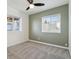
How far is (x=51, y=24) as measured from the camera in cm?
462

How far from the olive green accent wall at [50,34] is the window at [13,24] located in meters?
1.04

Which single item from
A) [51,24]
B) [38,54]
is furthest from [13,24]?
[38,54]

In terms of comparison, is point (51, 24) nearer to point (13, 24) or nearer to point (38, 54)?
point (38, 54)

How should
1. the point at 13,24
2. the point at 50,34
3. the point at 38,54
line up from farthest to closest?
the point at 13,24, the point at 50,34, the point at 38,54

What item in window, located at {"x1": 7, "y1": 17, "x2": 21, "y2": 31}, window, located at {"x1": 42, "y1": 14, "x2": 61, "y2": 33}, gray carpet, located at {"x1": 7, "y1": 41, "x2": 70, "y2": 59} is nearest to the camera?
gray carpet, located at {"x1": 7, "y1": 41, "x2": 70, "y2": 59}

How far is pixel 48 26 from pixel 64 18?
1.20 meters

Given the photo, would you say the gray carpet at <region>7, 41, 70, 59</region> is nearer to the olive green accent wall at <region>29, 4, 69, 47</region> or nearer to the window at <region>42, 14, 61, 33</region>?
the olive green accent wall at <region>29, 4, 69, 47</region>

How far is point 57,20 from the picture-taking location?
14.3 ft

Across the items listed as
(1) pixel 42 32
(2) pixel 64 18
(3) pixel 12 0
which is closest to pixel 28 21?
(1) pixel 42 32

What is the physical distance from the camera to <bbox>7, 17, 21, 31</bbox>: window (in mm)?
4700

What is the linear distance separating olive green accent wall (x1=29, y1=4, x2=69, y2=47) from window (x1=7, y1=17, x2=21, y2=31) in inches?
41.1

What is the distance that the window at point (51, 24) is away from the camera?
4.32 m

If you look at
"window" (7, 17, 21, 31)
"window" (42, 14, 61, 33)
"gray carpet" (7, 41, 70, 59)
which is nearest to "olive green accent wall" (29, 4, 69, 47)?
"window" (42, 14, 61, 33)

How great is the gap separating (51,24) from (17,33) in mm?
2510
